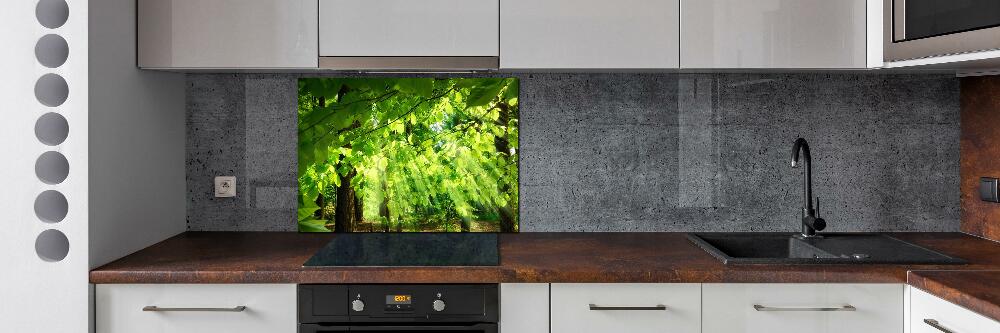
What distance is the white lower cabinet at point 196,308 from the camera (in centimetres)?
188

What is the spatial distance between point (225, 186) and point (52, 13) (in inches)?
31.8

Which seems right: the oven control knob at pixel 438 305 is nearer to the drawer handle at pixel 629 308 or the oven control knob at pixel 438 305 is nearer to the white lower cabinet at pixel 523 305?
the white lower cabinet at pixel 523 305

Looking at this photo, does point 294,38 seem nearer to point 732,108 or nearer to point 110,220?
point 110,220

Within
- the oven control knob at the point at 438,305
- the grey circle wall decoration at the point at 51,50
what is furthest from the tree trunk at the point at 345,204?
the grey circle wall decoration at the point at 51,50

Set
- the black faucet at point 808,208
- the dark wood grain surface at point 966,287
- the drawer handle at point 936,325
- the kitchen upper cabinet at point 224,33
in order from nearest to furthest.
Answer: the dark wood grain surface at point 966,287 < the drawer handle at point 936,325 < the kitchen upper cabinet at point 224,33 < the black faucet at point 808,208

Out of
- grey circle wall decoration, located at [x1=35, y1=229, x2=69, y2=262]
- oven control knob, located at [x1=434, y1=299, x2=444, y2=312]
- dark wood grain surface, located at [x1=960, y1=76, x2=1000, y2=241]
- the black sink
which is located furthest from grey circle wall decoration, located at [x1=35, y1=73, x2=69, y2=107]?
dark wood grain surface, located at [x1=960, y1=76, x2=1000, y2=241]

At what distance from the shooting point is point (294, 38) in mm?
2146

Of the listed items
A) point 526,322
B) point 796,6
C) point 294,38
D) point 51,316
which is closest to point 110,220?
point 51,316

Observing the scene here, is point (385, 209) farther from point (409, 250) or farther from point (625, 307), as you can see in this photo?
point (625, 307)

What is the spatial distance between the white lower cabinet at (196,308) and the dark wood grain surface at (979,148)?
2.19 m

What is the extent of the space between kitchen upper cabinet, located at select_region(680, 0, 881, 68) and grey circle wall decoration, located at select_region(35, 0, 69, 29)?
172 centimetres

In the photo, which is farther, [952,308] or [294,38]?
[294,38]

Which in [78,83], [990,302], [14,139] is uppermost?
[78,83]

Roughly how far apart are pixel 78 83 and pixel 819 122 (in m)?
2.29
